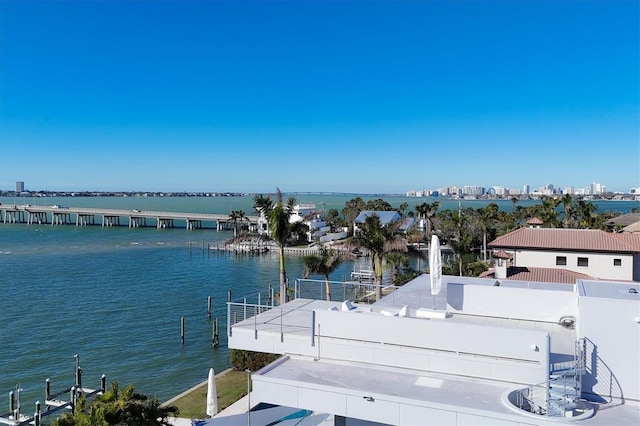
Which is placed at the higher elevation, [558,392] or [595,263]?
[558,392]

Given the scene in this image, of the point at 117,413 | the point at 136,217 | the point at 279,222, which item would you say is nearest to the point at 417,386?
the point at 117,413

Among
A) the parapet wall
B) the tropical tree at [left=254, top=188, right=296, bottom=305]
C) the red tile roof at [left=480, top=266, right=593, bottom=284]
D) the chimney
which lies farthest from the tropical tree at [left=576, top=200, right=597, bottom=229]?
the parapet wall

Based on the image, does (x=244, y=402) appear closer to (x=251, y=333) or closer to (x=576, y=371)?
(x=251, y=333)

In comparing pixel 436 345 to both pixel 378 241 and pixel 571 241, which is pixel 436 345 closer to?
pixel 378 241

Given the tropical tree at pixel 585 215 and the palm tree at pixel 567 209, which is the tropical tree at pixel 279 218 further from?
the palm tree at pixel 567 209

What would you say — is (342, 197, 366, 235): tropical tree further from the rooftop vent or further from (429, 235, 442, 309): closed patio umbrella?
the rooftop vent

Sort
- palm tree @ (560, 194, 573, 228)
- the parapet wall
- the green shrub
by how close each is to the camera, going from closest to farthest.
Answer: the parapet wall → the green shrub → palm tree @ (560, 194, 573, 228)

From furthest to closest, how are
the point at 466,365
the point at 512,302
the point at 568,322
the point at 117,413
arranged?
1. the point at 512,302
2. the point at 568,322
3. the point at 117,413
4. the point at 466,365

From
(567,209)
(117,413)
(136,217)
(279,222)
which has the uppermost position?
(279,222)
